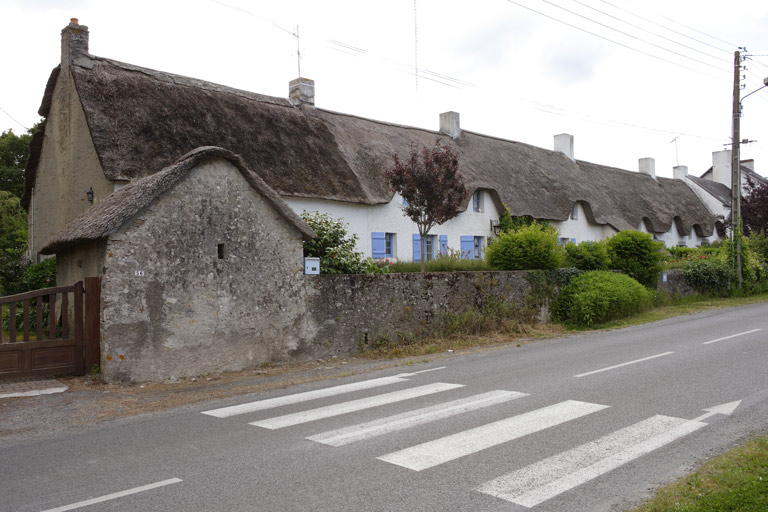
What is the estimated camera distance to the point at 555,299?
16609mm

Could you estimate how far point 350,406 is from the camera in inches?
282

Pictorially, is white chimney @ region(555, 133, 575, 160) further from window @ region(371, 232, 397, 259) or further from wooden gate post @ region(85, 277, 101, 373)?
wooden gate post @ region(85, 277, 101, 373)

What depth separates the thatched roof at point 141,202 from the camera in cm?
889

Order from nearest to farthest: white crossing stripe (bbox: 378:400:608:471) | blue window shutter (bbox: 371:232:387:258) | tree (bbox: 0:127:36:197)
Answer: white crossing stripe (bbox: 378:400:608:471) → blue window shutter (bbox: 371:232:387:258) → tree (bbox: 0:127:36:197)

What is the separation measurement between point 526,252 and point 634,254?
18.8 feet

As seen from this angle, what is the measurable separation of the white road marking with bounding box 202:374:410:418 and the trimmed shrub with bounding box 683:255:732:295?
18085mm

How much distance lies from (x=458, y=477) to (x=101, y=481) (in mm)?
2886

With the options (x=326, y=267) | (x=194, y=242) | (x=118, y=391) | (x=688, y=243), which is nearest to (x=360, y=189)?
Answer: (x=326, y=267)

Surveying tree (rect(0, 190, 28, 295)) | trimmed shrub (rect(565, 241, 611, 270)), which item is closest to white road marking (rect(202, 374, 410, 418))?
trimmed shrub (rect(565, 241, 611, 270))

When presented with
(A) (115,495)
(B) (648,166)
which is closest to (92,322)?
(A) (115,495)

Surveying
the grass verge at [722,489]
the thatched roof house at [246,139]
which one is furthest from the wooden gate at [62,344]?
the grass verge at [722,489]

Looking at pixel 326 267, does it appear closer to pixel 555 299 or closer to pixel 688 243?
pixel 555 299

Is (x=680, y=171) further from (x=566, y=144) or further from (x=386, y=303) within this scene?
(x=386, y=303)

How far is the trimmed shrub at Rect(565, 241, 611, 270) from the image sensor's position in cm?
1814
